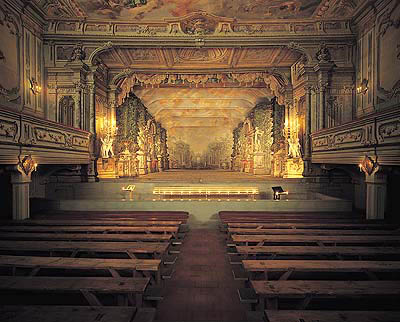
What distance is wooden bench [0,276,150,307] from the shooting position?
2564 mm

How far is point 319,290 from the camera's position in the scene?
2.59 meters

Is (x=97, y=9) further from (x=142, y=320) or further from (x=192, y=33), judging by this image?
(x=142, y=320)

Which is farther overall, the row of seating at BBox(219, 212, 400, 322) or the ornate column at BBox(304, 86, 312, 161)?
the ornate column at BBox(304, 86, 312, 161)

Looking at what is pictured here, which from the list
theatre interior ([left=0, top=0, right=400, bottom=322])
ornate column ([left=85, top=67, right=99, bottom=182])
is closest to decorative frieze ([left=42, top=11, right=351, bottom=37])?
theatre interior ([left=0, top=0, right=400, bottom=322])

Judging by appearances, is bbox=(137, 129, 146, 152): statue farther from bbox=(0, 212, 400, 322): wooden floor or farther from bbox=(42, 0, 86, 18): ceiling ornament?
bbox=(0, 212, 400, 322): wooden floor

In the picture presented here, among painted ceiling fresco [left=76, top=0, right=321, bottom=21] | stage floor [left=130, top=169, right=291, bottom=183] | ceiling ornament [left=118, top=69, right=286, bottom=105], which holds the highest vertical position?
painted ceiling fresco [left=76, top=0, right=321, bottom=21]

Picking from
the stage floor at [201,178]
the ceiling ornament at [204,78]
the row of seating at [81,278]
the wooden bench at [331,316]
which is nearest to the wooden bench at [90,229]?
the row of seating at [81,278]

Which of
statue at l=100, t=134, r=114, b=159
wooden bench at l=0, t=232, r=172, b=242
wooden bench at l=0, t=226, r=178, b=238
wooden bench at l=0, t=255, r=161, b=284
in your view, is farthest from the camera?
statue at l=100, t=134, r=114, b=159

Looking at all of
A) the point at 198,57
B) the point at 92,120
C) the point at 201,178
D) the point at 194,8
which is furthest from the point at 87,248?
the point at 201,178

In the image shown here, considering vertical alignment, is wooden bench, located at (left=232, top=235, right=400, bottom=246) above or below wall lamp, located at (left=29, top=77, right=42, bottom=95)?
below

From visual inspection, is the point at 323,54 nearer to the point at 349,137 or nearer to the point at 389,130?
the point at 349,137

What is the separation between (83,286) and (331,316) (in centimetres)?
212

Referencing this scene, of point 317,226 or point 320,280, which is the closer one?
point 320,280

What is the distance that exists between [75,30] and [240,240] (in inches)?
452
